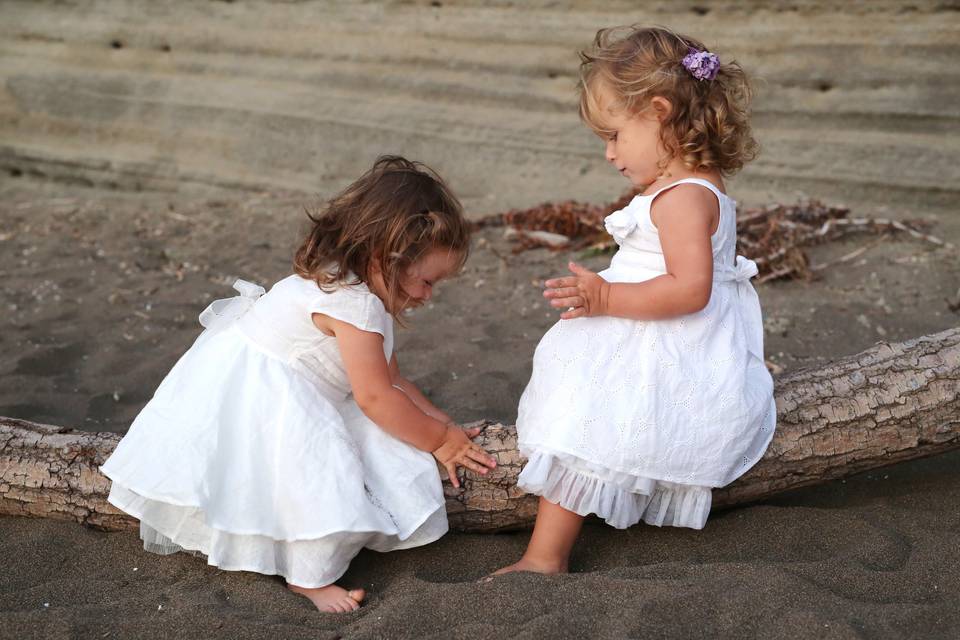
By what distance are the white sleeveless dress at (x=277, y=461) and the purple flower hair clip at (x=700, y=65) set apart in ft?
3.24

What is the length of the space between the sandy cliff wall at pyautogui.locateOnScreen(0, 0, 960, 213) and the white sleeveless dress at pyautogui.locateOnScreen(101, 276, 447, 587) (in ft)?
10.5

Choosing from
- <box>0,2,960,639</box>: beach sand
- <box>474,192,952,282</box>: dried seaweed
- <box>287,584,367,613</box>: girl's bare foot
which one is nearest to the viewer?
<box>0,2,960,639</box>: beach sand

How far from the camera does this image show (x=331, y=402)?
2.65 metres

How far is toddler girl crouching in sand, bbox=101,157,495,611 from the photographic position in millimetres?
2463

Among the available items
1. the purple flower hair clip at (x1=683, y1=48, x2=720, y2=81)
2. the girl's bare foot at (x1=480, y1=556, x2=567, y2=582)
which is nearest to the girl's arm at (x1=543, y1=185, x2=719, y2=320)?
the purple flower hair clip at (x1=683, y1=48, x2=720, y2=81)

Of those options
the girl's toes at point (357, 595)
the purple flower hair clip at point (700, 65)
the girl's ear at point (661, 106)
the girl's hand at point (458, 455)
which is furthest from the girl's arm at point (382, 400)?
the purple flower hair clip at point (700, 65)

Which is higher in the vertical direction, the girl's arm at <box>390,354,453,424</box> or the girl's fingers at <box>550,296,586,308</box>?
the girl's fingers at <box>550,296,586,308</box>

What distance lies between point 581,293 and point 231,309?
3.32 ft

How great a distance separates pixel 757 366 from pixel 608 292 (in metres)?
0.47

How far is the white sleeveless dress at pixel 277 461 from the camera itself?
2459mm

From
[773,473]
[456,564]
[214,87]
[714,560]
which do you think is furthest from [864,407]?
[214,87]

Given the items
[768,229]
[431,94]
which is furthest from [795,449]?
[431,94]

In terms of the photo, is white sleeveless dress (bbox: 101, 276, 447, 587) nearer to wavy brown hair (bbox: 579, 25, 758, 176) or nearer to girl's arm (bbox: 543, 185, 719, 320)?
girl's arm (bbox: 543, 185, 719, 320)

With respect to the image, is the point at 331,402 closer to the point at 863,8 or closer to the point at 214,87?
the point at 863,8
